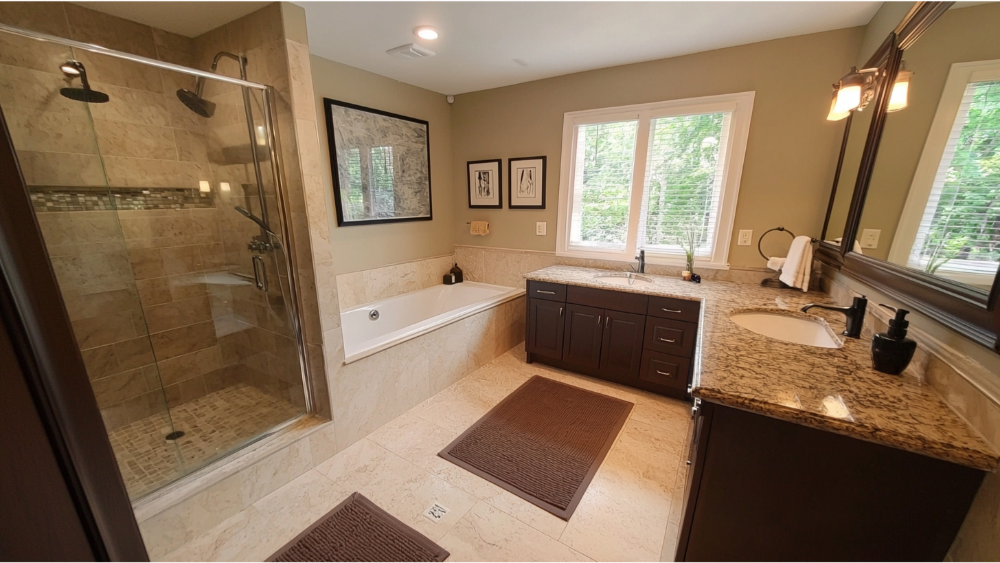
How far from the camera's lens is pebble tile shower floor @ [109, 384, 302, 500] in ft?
5.08

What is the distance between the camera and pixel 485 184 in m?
3.39

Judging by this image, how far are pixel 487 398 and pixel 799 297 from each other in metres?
2.10

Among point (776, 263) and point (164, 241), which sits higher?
point (164, 241)

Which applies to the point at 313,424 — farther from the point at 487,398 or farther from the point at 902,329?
the point at 902,329

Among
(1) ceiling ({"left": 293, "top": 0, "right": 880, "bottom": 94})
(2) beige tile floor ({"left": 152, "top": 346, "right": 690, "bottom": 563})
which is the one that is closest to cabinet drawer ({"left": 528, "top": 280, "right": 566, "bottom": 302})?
(2) beige tile floor ({"left": 152, "top": 346, "right": 690, "bottom": 563})

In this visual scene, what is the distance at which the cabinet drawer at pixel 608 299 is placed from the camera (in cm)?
236

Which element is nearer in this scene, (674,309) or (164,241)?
(164,241)

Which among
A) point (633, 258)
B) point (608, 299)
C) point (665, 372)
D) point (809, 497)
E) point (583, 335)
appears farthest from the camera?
point (633, 258)

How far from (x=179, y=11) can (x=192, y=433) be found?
2.23 meters

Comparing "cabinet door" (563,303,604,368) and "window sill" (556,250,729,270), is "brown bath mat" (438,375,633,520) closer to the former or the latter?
"cabinet door" (563,303,604,368)

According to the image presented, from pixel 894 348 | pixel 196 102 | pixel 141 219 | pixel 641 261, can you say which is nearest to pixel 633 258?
pixel 641 261

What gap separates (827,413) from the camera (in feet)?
2.74

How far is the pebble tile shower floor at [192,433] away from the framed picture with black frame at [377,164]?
140 centimetres

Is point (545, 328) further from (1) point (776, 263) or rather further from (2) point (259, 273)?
(2) point (259, 273)
